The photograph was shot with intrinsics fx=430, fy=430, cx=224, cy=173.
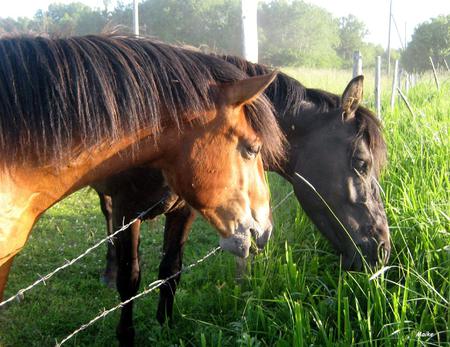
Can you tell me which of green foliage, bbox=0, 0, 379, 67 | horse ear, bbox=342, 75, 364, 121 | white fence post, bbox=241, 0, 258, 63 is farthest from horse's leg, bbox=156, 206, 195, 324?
green foliage, bbox=0, 0, 379, 67

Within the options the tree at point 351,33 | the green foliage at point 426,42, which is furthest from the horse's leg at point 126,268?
the tree at point 351,33

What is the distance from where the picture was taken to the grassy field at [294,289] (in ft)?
7.57

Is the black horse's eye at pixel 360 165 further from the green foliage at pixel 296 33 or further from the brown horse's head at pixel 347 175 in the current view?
the green foliage at pixel 296 33

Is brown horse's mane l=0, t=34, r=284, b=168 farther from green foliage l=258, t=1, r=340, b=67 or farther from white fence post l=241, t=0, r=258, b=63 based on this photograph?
green foliage l=258, t=1, r=340, b=67

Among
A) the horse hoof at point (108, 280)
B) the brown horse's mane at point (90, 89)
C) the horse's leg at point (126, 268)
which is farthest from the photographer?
the horse hoof at point (108, 280)

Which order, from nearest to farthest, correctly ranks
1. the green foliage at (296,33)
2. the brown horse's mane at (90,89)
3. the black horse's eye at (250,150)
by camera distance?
the brown horse's mane at (90,89) < the black horse's eye at (250,150) < the green foliage at (296,33)

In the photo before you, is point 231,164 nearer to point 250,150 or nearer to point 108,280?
point 250,150

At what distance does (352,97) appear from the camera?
2965mm

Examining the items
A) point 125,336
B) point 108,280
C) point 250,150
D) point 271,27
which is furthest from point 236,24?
point 250,150

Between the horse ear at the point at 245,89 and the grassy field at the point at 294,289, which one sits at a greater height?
the horse ear at the point at 245,89

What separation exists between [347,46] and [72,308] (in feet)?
157

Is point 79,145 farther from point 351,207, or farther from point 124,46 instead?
point 351,207

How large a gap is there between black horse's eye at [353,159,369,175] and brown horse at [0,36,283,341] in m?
0.88

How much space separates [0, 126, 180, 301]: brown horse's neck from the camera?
1.76 m
